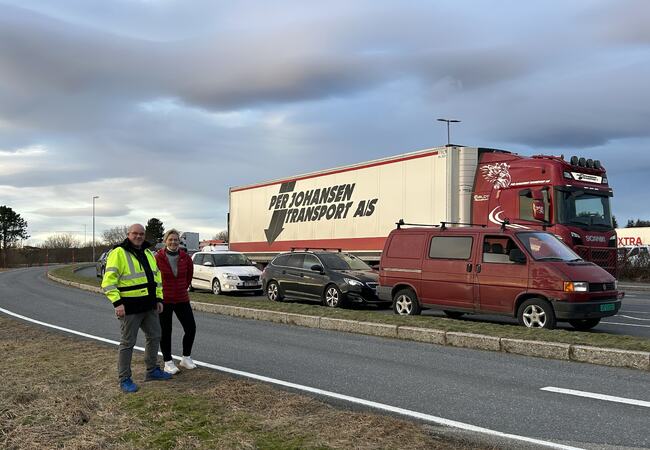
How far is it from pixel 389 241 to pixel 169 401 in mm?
7910

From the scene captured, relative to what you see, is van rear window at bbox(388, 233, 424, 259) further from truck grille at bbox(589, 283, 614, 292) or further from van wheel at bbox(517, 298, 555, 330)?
truck grille at bbox(589, 283, 614, 292)

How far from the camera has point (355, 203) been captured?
64.2 ft

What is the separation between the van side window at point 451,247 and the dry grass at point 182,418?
19.5 ft

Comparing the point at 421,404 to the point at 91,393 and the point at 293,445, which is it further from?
the point at 91,393

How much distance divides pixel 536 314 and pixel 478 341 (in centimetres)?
180

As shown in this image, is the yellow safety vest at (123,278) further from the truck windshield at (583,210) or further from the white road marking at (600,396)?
the truck windshield at (583,210)

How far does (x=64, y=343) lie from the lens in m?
9.56

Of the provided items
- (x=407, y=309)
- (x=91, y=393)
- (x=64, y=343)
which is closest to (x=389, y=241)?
A: (x=407, y=309)

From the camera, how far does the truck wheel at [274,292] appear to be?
16.8 m

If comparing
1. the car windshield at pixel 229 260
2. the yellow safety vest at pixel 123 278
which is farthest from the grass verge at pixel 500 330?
the car windshield at pixel 229 260

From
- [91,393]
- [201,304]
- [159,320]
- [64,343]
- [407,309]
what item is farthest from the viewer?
[201,304]

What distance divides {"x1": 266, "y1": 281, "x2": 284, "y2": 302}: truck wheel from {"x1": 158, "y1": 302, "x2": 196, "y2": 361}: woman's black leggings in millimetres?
9253

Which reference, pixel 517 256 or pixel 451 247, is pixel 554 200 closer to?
pixel 451 247

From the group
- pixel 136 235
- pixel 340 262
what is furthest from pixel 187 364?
pixel 340 262
